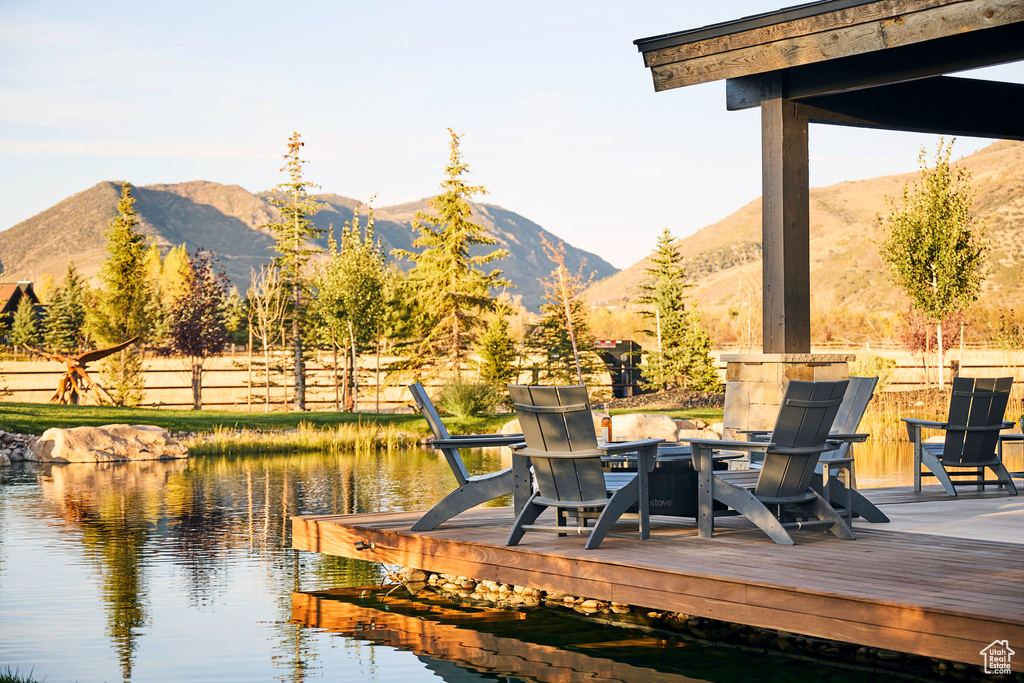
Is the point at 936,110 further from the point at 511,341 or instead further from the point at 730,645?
the point at 511,341

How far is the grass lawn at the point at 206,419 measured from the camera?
17266 millimetres

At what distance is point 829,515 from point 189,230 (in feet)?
443

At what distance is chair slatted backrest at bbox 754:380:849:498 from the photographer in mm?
4914

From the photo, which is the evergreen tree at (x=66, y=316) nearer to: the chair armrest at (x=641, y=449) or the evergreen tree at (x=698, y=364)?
the evergreen tree at (x=698, y=364)

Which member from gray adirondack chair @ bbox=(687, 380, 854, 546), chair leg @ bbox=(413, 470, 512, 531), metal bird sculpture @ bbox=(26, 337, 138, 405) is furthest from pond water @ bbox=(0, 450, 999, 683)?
metal bird sculpture @ bbox=(26, 337, 138, 405)

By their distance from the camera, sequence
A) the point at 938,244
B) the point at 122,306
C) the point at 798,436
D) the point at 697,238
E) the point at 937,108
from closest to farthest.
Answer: the point at 798,436 < the point at 937,108 < the point at 938,244 < the point at 122,306 < the point at 697,238

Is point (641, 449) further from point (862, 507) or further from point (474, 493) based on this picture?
point (862, 507)

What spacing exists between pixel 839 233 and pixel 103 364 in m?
64.2

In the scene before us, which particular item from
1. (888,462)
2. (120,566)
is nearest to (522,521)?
(120,566)

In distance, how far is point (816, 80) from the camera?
24.5ft

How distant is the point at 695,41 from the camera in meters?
7.65

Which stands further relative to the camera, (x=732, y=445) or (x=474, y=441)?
(x=474, y=441)

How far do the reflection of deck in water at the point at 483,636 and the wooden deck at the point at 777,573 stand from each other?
0.29m

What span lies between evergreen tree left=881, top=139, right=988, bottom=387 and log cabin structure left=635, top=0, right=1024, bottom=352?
11.3m
